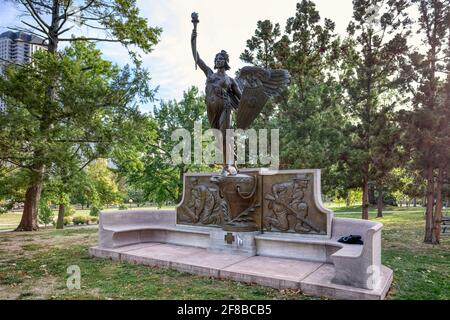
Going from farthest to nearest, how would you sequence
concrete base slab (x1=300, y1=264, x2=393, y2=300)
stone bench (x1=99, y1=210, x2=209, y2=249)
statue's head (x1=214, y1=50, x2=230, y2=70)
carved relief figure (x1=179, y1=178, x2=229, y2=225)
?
carved relief figure (x1=179, y1=178, x2=229, y2=225) → stone bench (x1=99, y1=210, x2=209, y2=249) → statue's head (x1=214, y1=50, x2=230, y2=70) → concrete base slab (x1=300, y1=264, x2=393, y2=300)

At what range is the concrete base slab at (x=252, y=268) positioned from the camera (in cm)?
452

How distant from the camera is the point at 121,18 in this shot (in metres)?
13.4

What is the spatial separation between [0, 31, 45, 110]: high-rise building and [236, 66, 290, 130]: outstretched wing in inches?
397

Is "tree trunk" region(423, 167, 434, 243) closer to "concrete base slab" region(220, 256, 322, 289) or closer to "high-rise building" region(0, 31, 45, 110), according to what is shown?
"concrete base slab" region(220, 256, 322, 289)

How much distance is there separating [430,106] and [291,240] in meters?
7.87

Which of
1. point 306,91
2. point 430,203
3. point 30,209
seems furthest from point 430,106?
point 30,209

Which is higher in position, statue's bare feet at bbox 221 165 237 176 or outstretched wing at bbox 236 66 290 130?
outstretched wing at bbox 236 66 290 130

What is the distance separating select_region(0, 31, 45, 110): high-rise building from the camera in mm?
12422

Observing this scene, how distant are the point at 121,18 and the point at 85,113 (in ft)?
17.7

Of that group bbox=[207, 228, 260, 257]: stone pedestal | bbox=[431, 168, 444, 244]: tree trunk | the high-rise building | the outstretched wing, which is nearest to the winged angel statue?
the outstretched wing

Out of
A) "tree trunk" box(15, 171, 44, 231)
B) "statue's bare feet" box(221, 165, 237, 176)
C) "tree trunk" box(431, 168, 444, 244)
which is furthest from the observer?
"tree trunk" box(15, 171, 44, 231)

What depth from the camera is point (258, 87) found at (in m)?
7.12

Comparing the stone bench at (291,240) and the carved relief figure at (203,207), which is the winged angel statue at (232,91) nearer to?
the carved relief figure at (203,207)

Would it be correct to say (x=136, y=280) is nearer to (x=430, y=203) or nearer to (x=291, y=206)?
(x=291, y=206)
